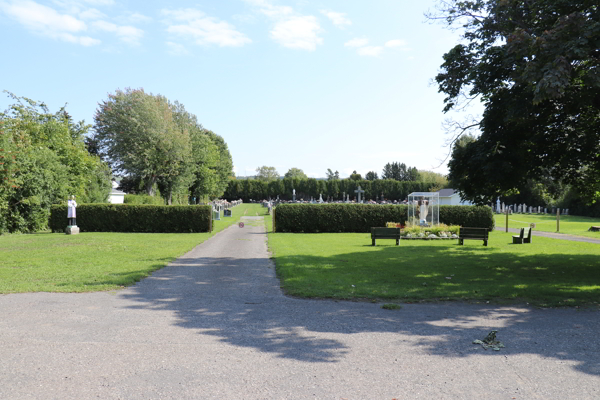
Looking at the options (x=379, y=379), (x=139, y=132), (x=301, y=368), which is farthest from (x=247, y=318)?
(x=139, y=132)

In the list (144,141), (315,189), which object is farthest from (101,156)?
(315,189)

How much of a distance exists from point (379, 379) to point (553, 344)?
8.45 feet

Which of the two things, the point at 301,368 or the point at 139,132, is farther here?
the point at 139,132

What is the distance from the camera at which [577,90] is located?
9438 millimetres

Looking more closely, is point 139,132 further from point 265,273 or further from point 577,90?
point 577,90

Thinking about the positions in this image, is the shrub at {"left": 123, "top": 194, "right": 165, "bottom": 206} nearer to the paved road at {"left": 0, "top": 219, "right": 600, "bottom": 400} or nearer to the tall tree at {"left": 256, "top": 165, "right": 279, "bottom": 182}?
the paved road at {"left": 0, "top": 219, "right": 600, "bottom": 400}

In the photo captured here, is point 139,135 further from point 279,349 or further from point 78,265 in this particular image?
point 279,349

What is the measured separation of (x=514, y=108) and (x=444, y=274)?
Answer: 423 cm

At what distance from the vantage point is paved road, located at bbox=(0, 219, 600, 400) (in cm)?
372

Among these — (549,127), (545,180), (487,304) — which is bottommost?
(487,304)

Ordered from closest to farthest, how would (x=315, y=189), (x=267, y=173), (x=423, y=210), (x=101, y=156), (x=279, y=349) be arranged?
(x=279, y=349) → (x=423, y=210) → (x=101, y=156) → (x=315, y=189) → (x=267, y=173)

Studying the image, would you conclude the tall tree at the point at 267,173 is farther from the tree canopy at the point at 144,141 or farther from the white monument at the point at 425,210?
the white monument at the point at 425,210

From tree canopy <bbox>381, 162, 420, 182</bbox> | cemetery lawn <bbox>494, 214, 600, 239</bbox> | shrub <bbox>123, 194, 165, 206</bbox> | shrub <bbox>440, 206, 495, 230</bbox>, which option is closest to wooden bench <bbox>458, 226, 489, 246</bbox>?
shrub <bbox>440, 206, 495, 230</bbox>

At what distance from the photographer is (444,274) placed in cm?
1009
